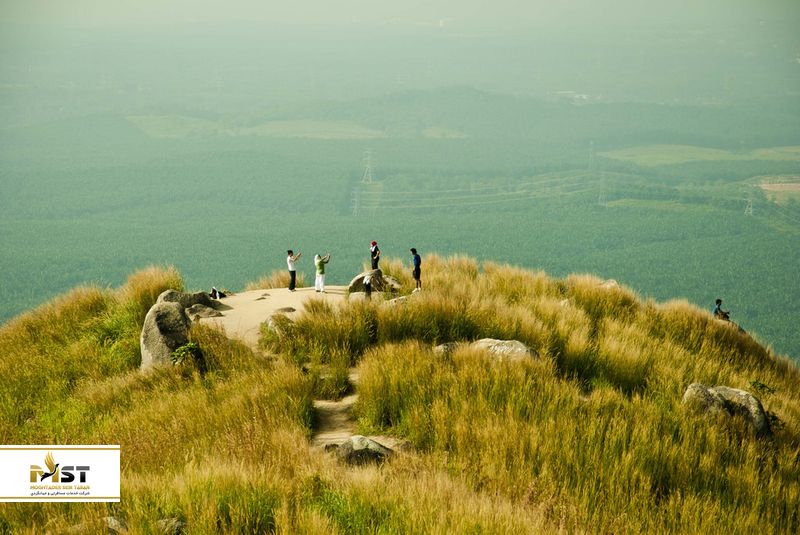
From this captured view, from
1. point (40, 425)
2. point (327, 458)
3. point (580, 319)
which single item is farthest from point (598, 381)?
point (40, 425)

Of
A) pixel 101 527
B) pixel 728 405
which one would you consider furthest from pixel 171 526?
pixel 728 405

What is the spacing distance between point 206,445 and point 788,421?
905cm

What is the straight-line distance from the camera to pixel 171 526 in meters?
5.63

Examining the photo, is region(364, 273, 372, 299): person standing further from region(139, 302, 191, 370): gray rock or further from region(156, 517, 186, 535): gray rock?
region(156, 517, 186, 535): gray rock

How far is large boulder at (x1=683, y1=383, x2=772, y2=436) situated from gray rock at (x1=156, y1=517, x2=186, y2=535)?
23.7 ft

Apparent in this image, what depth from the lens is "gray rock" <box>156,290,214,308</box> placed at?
567 inches

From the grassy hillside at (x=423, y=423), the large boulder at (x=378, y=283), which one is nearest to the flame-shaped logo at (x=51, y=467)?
the grassy hillside at (x=423, y=423)

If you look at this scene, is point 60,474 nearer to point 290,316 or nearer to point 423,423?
point 423,423

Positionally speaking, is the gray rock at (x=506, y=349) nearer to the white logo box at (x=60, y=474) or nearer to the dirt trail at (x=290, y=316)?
the dirt trail at (x=290, y=316)

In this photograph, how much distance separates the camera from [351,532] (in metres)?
5.79

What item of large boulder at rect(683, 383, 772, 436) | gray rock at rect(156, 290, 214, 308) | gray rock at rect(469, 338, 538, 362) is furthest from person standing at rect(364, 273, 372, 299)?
large boulder at rect(683, 383, 772, 436)

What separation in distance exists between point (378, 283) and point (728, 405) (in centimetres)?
814

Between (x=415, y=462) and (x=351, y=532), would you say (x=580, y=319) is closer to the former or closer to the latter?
(x=415, y=462)

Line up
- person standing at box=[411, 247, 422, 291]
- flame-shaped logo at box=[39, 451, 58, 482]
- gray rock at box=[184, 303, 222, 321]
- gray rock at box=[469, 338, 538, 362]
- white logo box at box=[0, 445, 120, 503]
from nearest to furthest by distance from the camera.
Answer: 1. white logo box at box=[0, 445, 120, 503]
2. flame-shaped logo at box=[39, 451, 58, 482]
3. gray rock at box=[469, 338, 538, 362]
4. gray rock at box=[184, 303, 222, 321]
5. person standing at box=[411, 247, 422, 291]
